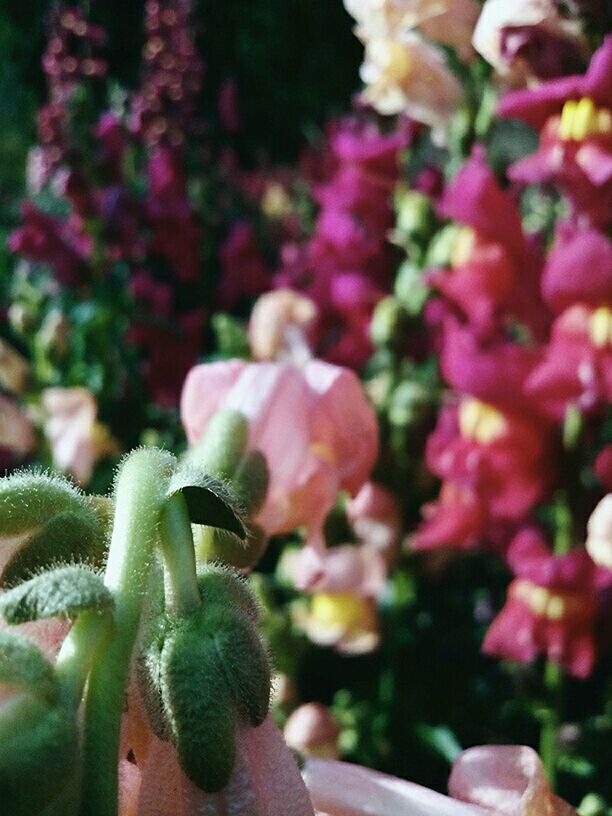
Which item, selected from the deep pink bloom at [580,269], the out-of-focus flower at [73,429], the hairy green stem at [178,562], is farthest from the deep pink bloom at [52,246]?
the hairy green stem at [178,562]

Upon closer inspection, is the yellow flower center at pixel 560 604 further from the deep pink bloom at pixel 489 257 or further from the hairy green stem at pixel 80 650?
the hairy green stem at pixel 80 650

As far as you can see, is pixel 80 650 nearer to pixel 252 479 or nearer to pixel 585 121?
pixel 252 479

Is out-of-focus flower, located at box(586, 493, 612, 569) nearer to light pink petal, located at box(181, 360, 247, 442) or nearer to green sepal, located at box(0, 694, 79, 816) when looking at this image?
light pink petal, located at box(181, 360, 247, 442)

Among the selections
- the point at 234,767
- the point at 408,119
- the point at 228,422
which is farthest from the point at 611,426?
the point at 234,767

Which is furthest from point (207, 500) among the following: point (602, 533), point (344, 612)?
point (344, 612)

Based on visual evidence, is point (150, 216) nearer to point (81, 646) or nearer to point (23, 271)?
point (23, 271)

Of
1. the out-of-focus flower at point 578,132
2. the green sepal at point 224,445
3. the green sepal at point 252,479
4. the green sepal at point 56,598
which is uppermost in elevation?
the out-of-focus flower at point 578,132
